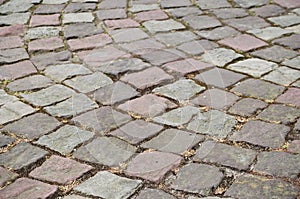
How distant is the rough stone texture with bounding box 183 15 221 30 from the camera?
4.32 meters

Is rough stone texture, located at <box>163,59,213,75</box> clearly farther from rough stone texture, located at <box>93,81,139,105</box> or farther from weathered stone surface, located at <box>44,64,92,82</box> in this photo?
weathered stone surface, located at <box>44,64,92,82</box>

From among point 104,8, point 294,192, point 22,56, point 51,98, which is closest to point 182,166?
point 294,192

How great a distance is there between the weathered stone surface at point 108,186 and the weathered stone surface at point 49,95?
829 mm

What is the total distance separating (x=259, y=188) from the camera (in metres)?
2.57

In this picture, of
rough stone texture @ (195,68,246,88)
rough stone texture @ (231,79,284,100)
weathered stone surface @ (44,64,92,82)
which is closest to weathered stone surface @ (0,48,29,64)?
weathered stone surface @ (44,64,92,82)

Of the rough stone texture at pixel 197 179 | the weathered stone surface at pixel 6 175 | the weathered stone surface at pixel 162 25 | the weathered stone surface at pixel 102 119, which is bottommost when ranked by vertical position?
the rough stone texture at pixel 197 179

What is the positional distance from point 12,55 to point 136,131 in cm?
138

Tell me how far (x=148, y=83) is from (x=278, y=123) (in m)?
0.92

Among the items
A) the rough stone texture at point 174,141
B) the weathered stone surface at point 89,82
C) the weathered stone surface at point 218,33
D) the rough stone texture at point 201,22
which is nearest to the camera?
the rough stone texture at point 174,141

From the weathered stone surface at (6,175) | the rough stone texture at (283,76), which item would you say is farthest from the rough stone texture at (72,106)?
the rough stone texture at (283,76)

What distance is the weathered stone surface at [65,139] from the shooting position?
2924 millimetres

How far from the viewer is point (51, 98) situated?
3387 mm

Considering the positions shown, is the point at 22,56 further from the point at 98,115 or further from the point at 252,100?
the point at 252,100

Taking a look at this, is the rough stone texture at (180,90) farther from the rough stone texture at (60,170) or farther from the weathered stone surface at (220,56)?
the rough stone texture at (60,170)
